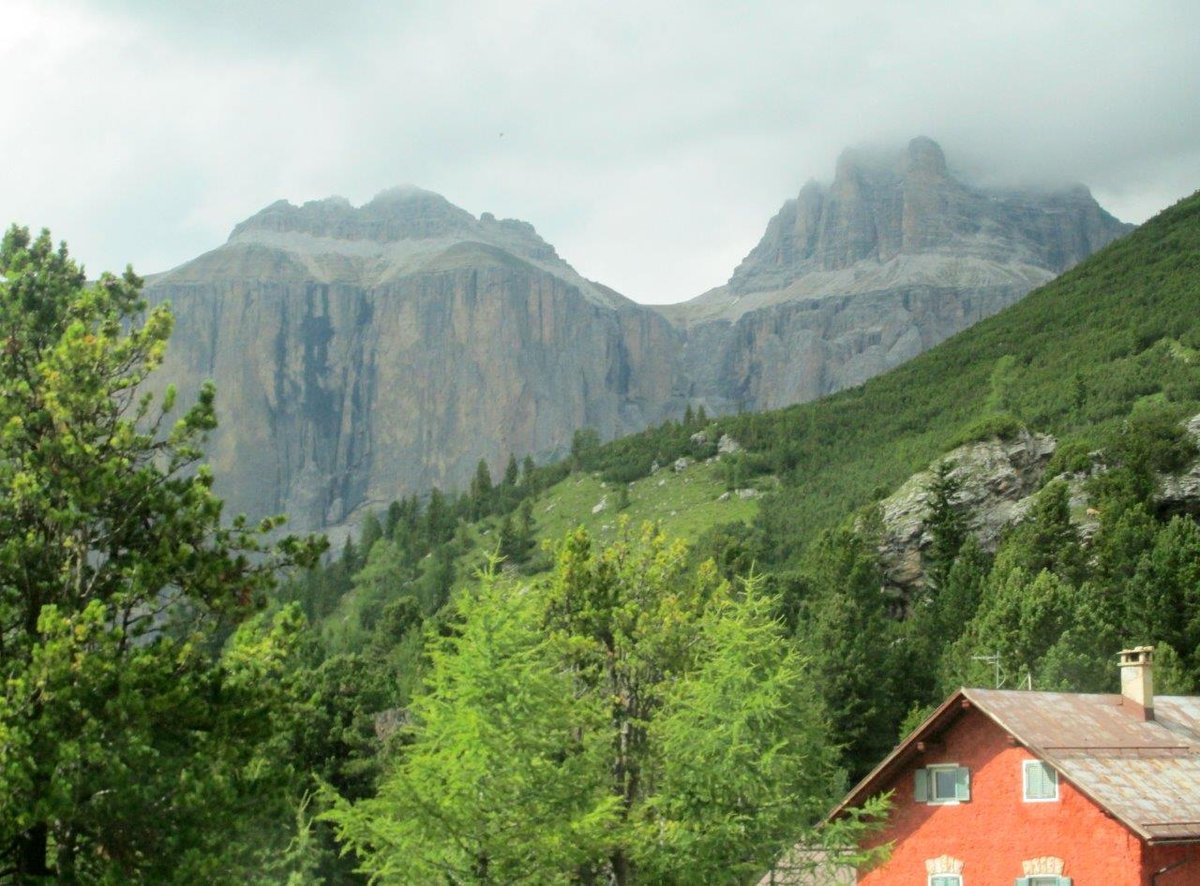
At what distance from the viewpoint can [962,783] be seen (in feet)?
109

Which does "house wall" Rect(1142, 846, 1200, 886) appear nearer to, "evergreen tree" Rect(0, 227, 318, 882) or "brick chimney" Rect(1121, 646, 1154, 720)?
"brick chimney" Rect(1121, 646, 1154, 720)

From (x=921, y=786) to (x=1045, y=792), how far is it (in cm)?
330

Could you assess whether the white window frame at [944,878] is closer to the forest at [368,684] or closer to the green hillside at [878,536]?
the forest at [368,684]

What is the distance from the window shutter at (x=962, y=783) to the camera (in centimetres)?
3303

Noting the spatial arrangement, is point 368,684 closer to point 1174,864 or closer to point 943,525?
point 1174,864

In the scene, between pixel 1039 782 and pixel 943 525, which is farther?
pixel 943 525

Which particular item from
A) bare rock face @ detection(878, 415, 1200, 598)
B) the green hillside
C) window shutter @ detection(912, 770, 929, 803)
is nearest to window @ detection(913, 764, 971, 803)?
window shutter @ detection(912, 770, 929, 803)

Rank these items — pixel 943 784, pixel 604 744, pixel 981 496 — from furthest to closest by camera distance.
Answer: pixel 981 496 → pixel 943 784 → pixel 604 744

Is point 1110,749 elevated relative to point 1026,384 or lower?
lower

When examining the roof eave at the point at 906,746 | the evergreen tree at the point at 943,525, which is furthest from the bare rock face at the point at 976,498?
the roof eave at the point at 906,746

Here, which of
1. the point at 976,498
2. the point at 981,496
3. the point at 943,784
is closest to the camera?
the point at 943,784

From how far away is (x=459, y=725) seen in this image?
23484 mm

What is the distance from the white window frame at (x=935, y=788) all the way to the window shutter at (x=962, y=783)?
0.05 m

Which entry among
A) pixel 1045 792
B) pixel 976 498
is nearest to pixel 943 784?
pixel 1045 792
